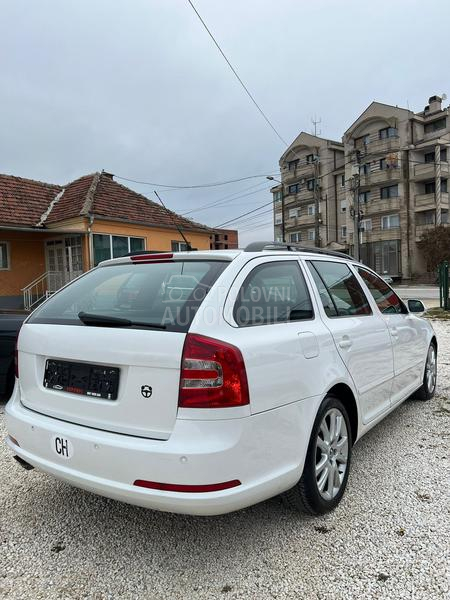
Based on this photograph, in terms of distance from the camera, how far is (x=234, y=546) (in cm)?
239

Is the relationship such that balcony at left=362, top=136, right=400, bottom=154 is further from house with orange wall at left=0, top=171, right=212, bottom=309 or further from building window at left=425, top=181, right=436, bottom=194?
house with orange wall at left=0, top=171, right=212, bottom=309

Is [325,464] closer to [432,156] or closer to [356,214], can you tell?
[356,214]

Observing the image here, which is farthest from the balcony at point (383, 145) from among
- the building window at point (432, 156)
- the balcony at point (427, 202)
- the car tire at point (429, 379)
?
the car tire at point (429, 379)

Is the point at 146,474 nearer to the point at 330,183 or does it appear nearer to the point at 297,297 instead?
the point at 297,297

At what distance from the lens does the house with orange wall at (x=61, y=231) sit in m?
15.4

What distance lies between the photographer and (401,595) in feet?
6.59

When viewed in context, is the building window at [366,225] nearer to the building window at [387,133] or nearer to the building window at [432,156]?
the building window at [432,156]

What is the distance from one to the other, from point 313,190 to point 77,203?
37.5 metres

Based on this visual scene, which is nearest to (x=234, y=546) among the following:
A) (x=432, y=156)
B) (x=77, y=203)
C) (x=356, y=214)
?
Result: (x=77, y=203)

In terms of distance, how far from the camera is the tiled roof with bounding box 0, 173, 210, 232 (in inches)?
619

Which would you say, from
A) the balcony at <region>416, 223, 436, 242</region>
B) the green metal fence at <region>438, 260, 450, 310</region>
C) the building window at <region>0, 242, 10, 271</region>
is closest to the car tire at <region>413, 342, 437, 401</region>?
the green metal fence at <region>438, 260, 450, 310</region>

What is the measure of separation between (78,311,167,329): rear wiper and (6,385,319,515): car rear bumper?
48 centimetres

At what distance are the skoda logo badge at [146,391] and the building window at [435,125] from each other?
45958mm

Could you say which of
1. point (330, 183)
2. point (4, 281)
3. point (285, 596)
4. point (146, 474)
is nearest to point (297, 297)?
point (146, 474)
